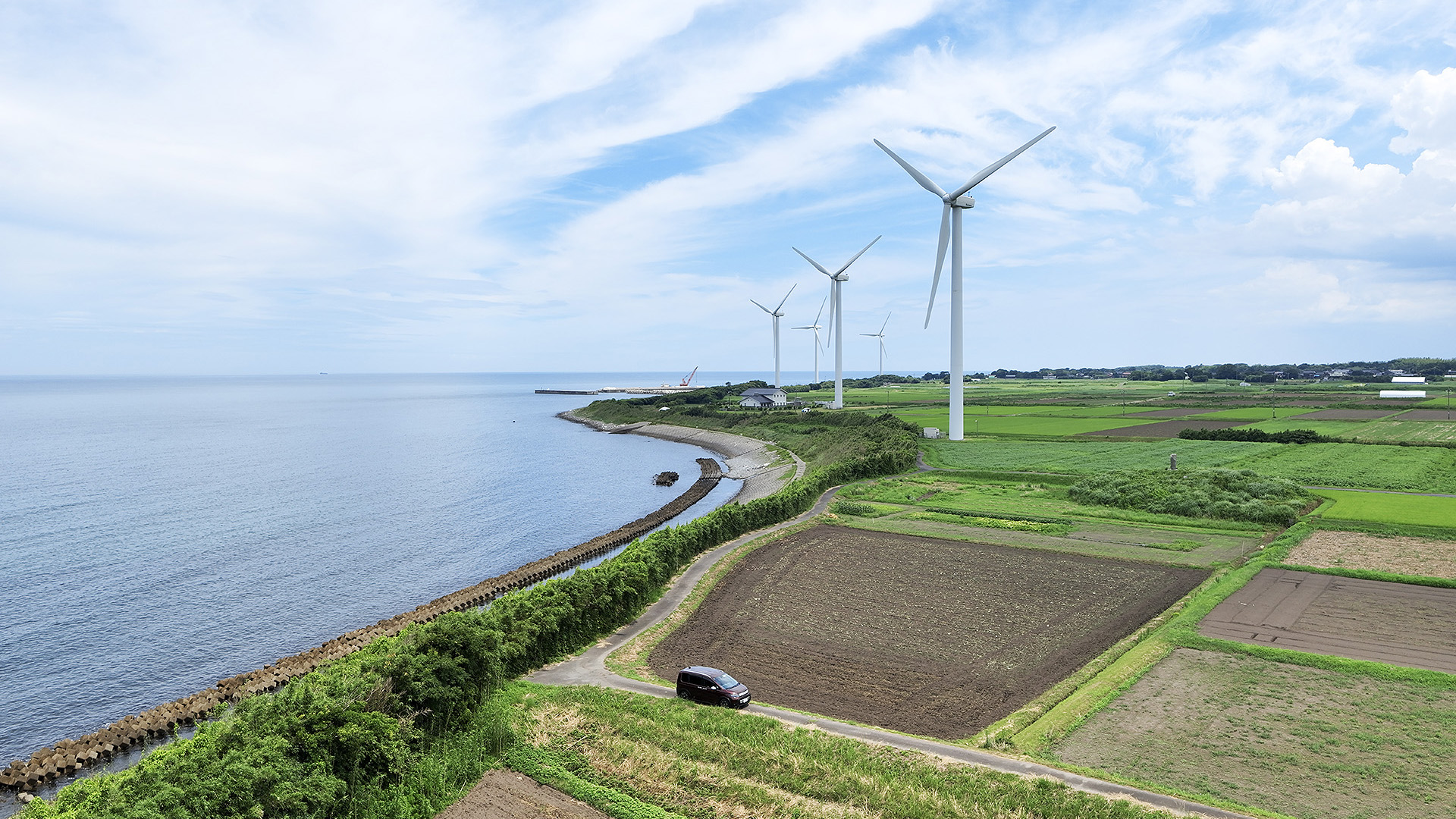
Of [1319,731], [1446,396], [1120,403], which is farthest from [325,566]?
[1446,396]

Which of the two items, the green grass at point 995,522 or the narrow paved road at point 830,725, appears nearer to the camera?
the narrow paved road at point 830,725

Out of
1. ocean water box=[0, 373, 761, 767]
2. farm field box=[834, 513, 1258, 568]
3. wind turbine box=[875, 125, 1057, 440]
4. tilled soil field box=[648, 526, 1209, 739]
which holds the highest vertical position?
wind turbine box=[875, 125, 1057, 440]

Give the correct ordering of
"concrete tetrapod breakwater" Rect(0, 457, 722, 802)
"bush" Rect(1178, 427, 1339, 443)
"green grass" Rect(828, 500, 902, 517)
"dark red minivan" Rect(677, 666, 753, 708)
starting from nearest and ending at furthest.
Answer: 1. "dark red minivan" Rect(677, 666, 753, 708)
2. "concrete tetrapod breakwater" Rect(0, 457, 722, 802)
3. "green grass" Rect(828, 500, 902, 517)
4. "bush" Rect(1178, 427, 1339, 443)

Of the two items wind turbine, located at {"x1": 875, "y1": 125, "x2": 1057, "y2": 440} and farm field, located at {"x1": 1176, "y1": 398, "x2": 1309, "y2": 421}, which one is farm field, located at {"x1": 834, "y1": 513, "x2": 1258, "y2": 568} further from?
farm field, located at {"x1": 1176, "y1": 398, "x2": 1309, "y2": 421}

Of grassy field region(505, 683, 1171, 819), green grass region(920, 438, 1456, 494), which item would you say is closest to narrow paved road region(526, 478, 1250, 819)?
grassy field region(505, 683, 1171, 819)

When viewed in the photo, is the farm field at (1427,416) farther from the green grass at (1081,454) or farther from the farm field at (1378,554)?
the farm field at (1378,554)

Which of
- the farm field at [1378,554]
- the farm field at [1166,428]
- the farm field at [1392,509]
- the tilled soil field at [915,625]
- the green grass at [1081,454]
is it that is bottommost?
the tilled soil field at [915,625]

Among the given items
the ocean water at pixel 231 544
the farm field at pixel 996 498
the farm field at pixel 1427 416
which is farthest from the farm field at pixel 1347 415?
the ocean water at pixel 231 544

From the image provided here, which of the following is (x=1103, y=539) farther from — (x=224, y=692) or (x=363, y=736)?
(x=224, y=692)
